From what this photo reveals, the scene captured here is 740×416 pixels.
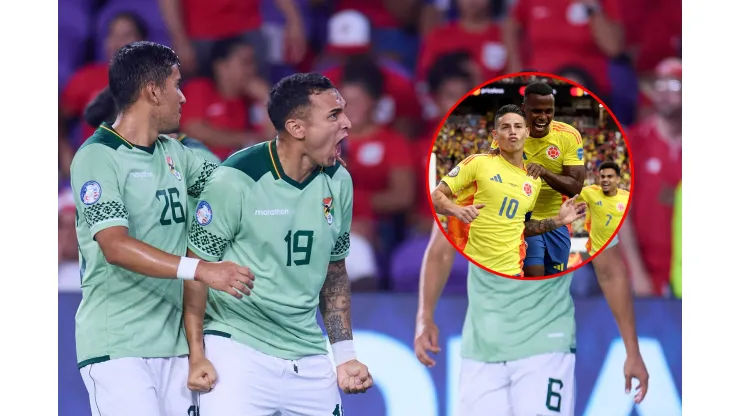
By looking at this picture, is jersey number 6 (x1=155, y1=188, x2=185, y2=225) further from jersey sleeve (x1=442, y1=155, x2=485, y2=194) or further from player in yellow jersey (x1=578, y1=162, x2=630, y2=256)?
player in yellow jersey (x1=578, y1=162, x2=630, y2=256)

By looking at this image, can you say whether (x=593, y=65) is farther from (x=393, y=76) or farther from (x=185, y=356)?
(x=185, y=356)

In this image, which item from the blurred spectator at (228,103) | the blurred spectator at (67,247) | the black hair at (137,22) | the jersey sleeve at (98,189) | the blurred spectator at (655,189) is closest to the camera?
the jersey sleeve at (98,189)

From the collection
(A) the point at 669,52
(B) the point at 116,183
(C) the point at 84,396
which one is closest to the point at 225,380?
(B) the point at 116,183

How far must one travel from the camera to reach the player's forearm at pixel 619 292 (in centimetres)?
409

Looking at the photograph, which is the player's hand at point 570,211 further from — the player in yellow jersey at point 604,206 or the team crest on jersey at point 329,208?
the team crest on jersey at point 329,208

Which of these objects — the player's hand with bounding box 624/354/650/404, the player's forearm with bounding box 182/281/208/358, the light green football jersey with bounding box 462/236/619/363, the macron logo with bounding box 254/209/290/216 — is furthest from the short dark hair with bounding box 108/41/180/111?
the player's hand with bounding box 624/354/650/404

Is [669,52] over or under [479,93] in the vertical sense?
over

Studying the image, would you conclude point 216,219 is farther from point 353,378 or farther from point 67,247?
point 67,247

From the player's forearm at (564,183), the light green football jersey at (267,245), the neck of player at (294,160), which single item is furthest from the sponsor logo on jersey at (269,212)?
the player's forearm at (564,183)

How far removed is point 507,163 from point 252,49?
179 centimetres

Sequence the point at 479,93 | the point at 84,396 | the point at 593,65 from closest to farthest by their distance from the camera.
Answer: the point at 479,93 < the point at 84,396 < the point at 593,65

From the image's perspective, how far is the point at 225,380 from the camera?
3199 mm

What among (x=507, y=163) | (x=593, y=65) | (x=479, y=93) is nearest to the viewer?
(x=507, y=163)

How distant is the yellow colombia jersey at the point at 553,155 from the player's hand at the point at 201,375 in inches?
51.0
